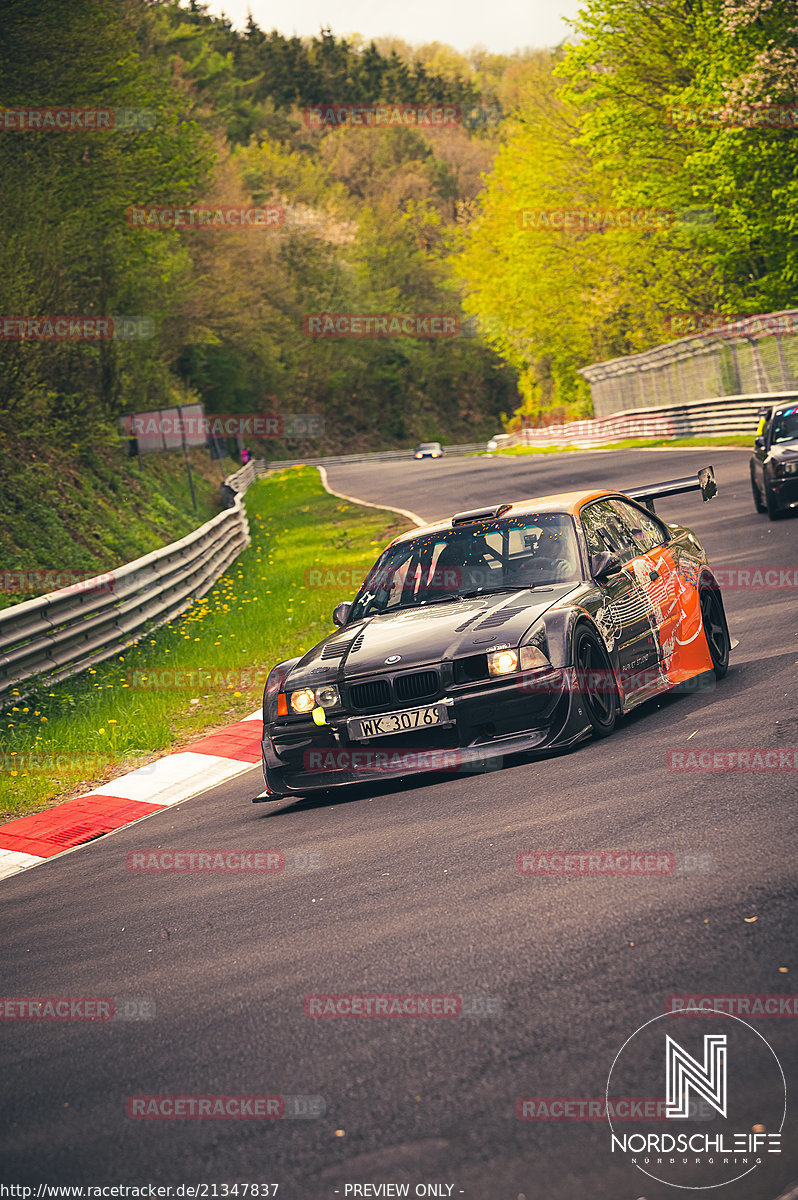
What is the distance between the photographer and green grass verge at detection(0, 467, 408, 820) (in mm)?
9953

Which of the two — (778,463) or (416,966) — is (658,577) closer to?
(416,966)

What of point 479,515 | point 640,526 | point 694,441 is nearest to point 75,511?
point 479,515

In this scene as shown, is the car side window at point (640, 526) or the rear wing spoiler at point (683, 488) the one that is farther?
the car side window at point (640, 526)

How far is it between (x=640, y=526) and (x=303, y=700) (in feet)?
10.0

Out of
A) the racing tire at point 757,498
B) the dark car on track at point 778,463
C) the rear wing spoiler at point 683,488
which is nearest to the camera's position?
the rear wing spoiler at point 683,488

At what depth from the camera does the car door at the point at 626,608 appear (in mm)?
7559

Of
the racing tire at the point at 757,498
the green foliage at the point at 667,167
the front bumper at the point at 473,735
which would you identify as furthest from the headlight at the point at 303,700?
the green foliage at the point at 667,167

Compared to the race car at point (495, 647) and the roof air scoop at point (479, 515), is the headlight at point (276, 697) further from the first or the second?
the roof air scoop at point (479, 515)

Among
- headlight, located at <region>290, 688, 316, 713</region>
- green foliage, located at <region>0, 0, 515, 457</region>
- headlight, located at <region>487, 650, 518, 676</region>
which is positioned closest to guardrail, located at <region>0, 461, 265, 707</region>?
headlight, located at <region>290, 688, 316, 713</region>

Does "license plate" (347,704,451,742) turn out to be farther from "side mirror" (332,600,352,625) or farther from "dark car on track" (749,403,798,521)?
"dark car on track" (749,403,798,521)

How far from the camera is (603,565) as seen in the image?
774 cm

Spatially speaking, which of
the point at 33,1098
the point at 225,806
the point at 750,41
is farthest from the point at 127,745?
the point at 750,41

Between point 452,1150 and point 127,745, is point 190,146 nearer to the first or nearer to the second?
point 127,745

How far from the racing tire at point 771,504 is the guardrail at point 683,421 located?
12.7m
